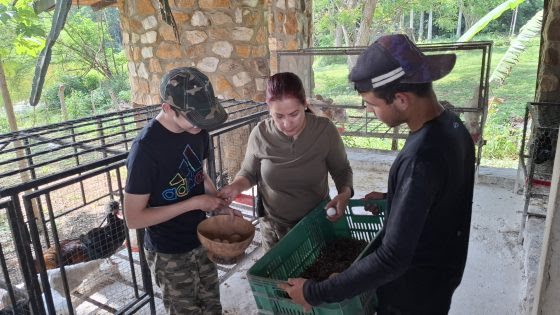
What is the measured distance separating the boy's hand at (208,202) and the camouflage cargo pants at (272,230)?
1.41 ft

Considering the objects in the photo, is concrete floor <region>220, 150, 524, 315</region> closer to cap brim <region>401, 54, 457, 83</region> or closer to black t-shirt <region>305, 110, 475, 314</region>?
black t-shirt <region>305, 110, 475, 314</region>

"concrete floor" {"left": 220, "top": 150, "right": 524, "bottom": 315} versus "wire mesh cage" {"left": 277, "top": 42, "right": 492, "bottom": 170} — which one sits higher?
"wire mesh cage" {"left": 277, "top": 42, "right": 492, "bottom": 170}

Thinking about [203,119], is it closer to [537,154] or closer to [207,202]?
[207,202]

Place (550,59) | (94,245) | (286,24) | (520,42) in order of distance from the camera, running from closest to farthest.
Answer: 1. (94,245)
2. (550,59)
3. (286,24)
4. (520,42)

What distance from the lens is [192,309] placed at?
198cm

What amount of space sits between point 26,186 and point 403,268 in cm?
145

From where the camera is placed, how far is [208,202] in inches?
71.7

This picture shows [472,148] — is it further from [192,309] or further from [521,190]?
[521,190]

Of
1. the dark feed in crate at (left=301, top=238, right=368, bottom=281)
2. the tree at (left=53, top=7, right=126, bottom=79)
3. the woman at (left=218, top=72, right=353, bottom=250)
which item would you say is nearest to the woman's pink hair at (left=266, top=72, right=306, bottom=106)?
the woman at (left=218, top=72, right=353, bottom=250)

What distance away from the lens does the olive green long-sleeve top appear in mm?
2066

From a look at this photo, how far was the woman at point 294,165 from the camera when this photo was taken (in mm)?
2041

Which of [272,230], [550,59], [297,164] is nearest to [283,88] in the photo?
[297,164]

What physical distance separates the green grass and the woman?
1.15 m

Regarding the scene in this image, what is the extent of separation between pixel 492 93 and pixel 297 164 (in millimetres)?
14460
